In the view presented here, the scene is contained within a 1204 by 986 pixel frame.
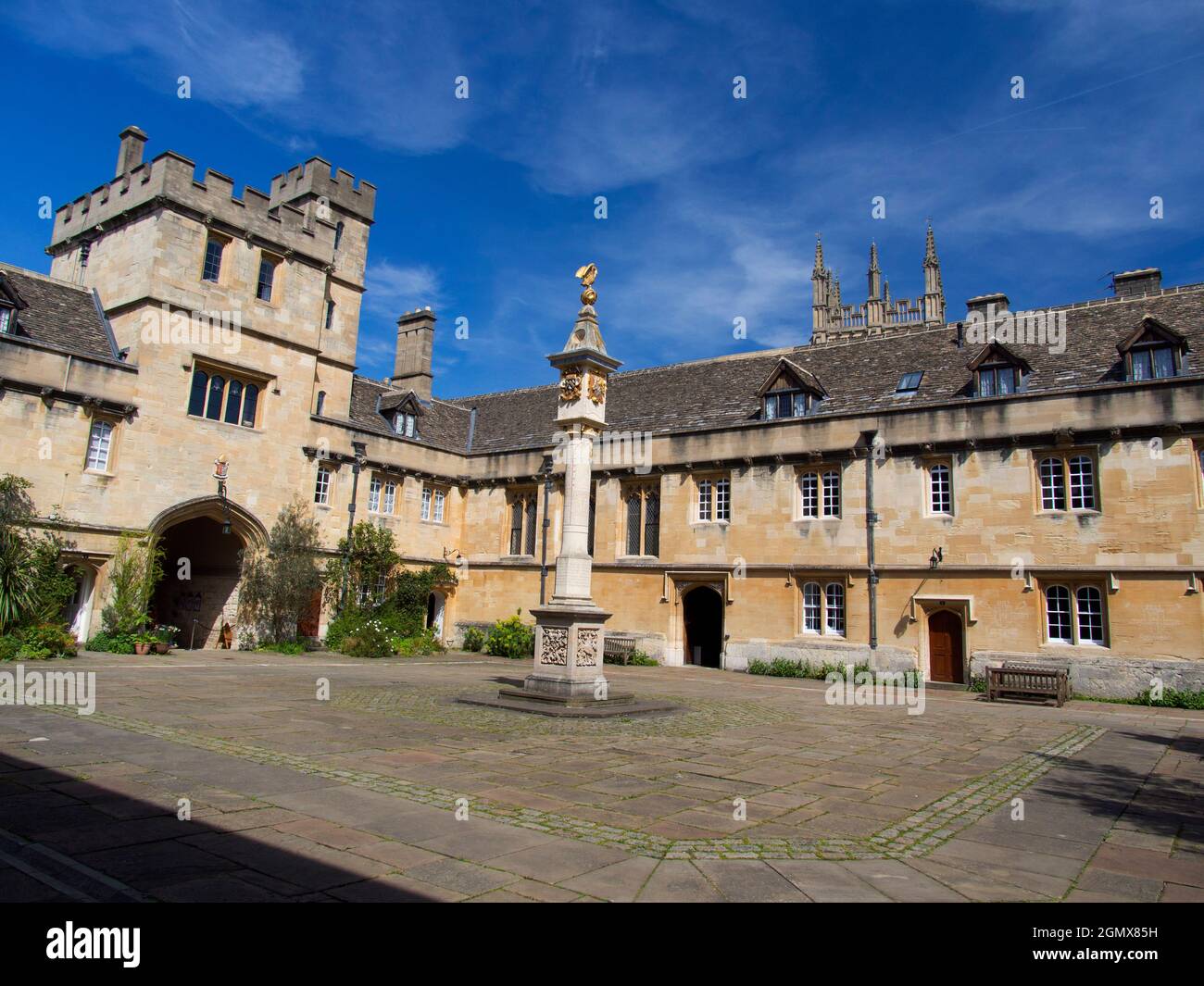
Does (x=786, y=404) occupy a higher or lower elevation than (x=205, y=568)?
higher

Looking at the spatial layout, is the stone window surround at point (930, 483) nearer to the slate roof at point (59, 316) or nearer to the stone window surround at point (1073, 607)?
the stone window surround at point (1073, 607)

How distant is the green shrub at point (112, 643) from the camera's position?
1967cm

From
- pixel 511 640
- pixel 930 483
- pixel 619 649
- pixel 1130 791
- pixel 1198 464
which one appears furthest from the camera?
pixel 511 640

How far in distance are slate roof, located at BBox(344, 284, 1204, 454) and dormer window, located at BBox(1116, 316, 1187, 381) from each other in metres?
0.37

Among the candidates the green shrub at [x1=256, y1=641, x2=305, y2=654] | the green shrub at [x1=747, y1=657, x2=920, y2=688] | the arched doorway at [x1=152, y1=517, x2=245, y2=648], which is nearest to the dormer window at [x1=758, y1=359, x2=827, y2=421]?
the green shrub at [x1=747, y1=657, x2=920, y2=688]

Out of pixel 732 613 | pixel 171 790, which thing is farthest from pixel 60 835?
pixel 732 613

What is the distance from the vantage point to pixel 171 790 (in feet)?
20.8

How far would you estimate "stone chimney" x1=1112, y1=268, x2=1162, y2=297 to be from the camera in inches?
920

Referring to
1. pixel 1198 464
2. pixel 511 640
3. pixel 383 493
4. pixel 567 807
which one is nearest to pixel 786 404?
pixel 1198 464

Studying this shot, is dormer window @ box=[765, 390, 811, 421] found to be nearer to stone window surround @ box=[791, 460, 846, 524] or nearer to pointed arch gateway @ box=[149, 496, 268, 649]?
stone window surround @ box=[791, 460, 846, 524]

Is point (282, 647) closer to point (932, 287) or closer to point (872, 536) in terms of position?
point (872, 536)

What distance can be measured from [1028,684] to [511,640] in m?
15.4

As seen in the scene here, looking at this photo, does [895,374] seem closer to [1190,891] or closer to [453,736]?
[453,736]

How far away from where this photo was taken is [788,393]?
25.0 m
